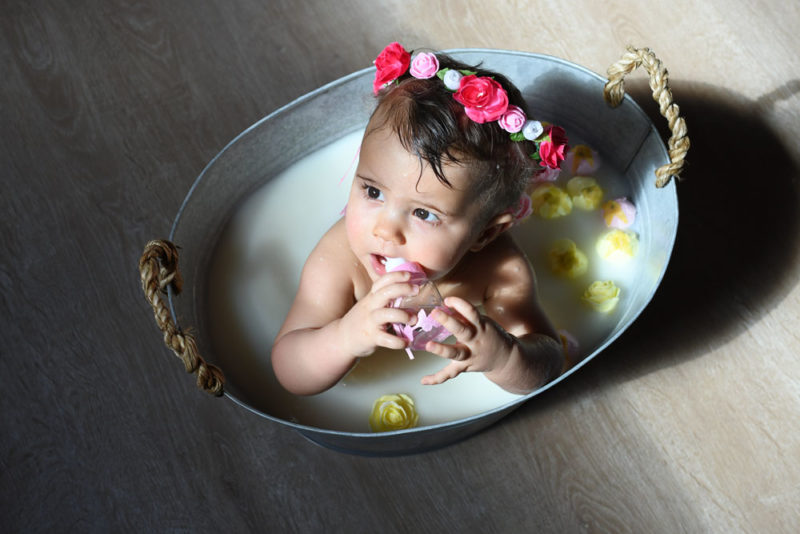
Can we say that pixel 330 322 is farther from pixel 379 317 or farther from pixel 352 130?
pixel 352 130

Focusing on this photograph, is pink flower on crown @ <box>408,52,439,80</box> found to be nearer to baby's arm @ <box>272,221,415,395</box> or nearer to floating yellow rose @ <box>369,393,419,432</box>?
baby's arm @ <box>272,221,415,395</box>

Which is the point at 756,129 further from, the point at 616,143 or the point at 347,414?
the point at 347,414

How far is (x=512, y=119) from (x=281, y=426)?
576mm

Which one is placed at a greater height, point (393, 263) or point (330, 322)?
point (393, 263)

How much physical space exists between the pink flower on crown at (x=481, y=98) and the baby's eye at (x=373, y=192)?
0.14m

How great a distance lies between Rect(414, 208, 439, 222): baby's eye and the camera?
875mm

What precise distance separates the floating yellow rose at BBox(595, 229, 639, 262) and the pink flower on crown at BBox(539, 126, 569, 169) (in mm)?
306

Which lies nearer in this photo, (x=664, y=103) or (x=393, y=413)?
(x=664, y=103)

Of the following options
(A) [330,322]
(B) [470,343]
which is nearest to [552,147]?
(B) [470,343]

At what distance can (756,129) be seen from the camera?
51.1 inches

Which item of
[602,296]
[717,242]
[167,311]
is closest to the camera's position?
[167,311]

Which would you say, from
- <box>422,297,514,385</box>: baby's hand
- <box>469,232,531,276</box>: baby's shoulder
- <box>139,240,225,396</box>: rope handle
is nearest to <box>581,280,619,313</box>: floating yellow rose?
<box>469,232,531,276</box>: baby's shoulder

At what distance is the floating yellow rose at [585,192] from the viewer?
3.91ft

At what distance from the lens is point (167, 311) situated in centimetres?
77
